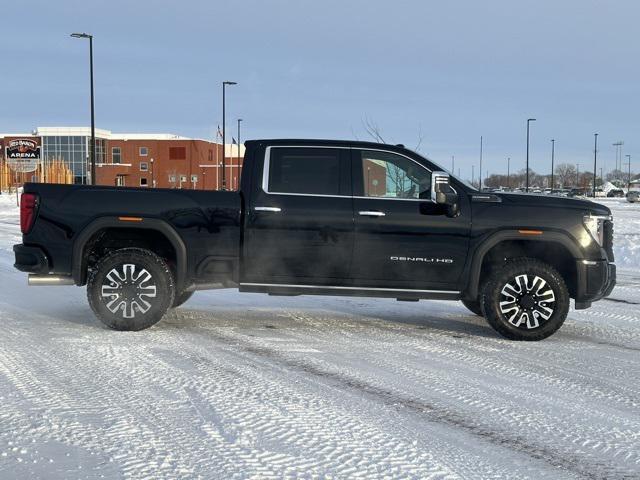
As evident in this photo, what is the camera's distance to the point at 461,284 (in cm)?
750

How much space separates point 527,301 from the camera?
288 inches

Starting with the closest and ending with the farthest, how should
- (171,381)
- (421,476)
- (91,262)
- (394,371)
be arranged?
(421,476)
(171,381)
(394,371)
(91,262)

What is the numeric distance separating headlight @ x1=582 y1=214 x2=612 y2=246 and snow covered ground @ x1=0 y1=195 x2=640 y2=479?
3.50ft

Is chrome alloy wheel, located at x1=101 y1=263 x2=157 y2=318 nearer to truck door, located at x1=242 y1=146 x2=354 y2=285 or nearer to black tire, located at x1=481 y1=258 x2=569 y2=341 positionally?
truck door, located at x1=242 y1=146 x2=354 y2=285

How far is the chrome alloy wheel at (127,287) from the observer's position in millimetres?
7461

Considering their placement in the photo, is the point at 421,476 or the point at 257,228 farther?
the point at 257,228

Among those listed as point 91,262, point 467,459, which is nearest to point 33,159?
point 91,262

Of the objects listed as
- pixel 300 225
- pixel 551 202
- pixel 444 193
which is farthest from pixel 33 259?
pixel 551 202

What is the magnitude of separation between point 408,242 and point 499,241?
0.95 meters

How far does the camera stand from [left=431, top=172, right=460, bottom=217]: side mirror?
23.4ft

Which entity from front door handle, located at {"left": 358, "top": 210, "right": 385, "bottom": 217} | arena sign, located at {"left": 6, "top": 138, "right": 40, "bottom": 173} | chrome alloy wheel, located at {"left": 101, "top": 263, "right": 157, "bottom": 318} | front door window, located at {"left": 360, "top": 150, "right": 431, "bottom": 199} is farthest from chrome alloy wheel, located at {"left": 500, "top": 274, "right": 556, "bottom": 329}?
arena sign, located at {"left": 6, "top": 138, "right": 40, "bottom": 173}

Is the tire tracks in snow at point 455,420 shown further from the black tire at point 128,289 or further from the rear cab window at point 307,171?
the rear cab window at point 307,171

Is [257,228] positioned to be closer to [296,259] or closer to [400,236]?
[296,259]

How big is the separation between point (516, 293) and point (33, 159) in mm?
55088
